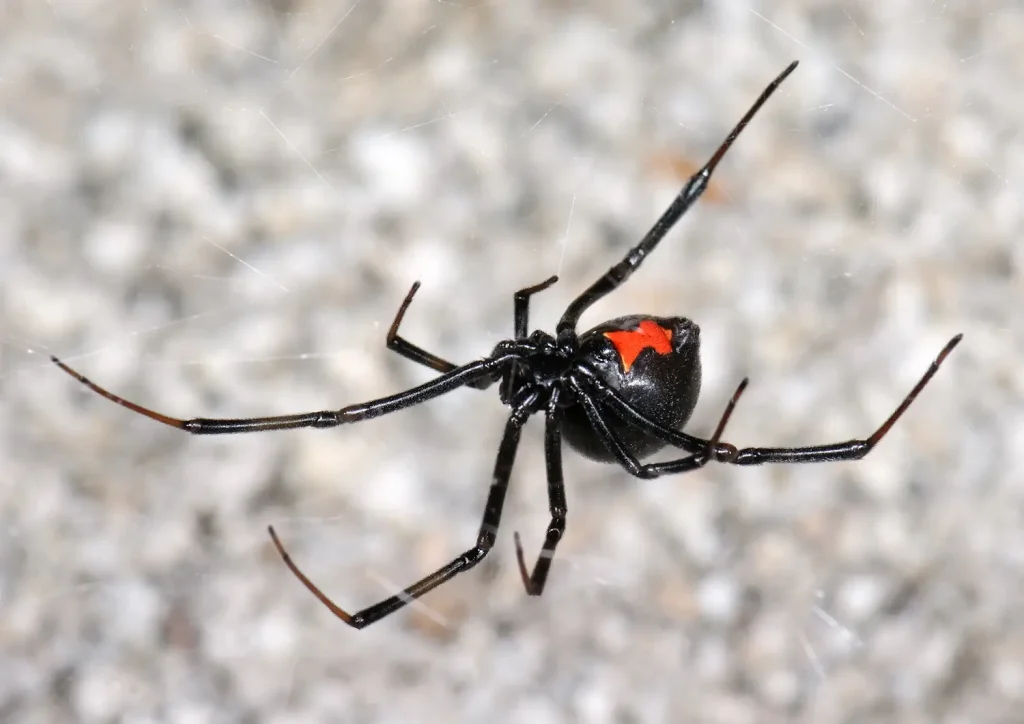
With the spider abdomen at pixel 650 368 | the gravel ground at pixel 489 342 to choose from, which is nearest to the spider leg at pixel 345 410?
the spider abdomen at pixel 650 368

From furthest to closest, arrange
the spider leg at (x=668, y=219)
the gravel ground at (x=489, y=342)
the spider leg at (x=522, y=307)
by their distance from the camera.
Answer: the gravel ground at (x=489, y=342) < the spider leg at (x=522, y=307) < the spider leg at (x=668, y=219)

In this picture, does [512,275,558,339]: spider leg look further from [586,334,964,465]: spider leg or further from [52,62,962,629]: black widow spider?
[586,334,964,465]: spider leg

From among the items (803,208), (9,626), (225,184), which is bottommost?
(9,626)

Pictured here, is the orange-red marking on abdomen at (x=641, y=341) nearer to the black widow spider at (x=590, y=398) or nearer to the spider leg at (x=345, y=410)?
the black widow spider at (x=590, y=398)

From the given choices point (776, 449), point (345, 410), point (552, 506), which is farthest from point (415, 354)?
point (776, 449)

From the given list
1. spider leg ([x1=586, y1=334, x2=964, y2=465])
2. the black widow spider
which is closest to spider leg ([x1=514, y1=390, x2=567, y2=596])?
the black widow spider

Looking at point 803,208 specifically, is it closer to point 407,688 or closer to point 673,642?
point 673,642

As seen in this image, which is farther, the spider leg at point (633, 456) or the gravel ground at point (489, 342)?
the gravel ground at point (489, 342)

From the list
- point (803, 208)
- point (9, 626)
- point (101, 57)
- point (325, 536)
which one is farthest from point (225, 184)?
point (803, 208)
